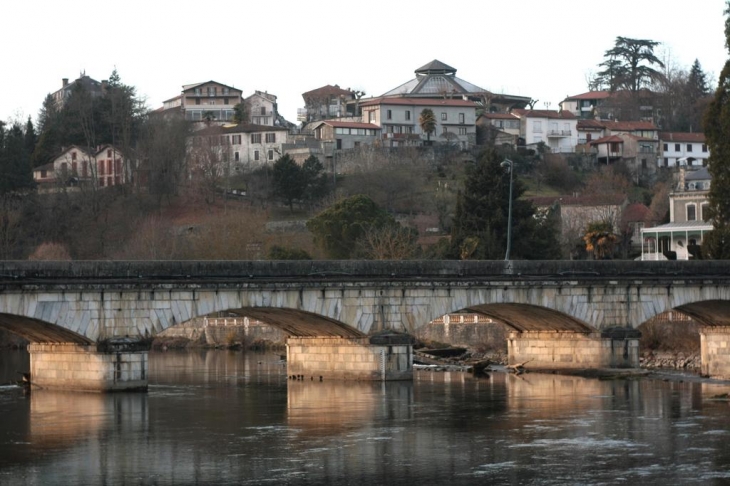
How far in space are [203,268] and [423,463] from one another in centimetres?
1686

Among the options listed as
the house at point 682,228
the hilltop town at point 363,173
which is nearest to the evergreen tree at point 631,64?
the hilltop town at point 363,173

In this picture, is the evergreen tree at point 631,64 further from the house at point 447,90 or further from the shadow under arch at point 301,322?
the shadow under arch at point 301,322

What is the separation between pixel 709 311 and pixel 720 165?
869cm

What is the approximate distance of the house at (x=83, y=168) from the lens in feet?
394

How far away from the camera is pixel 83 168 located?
397 feet

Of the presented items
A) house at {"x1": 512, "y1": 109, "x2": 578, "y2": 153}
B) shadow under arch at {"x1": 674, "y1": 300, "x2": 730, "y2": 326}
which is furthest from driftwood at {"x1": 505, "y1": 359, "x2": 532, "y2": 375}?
house at {"x1": 512, "y1": 109, "x2": 578, "y2": 153}

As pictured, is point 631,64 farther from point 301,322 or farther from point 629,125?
point 301,322

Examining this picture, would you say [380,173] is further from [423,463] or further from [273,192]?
[423,463]

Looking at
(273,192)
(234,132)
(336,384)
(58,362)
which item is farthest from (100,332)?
(234,132)

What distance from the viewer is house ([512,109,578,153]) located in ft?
477

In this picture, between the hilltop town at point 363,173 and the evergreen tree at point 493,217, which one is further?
the hilltop town at point 363,173

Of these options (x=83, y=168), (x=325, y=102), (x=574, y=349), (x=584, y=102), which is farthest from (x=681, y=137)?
(x=574, y=349)

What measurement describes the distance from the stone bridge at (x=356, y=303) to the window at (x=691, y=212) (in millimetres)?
33728

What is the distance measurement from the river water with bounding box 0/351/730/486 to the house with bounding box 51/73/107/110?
3335 inches
